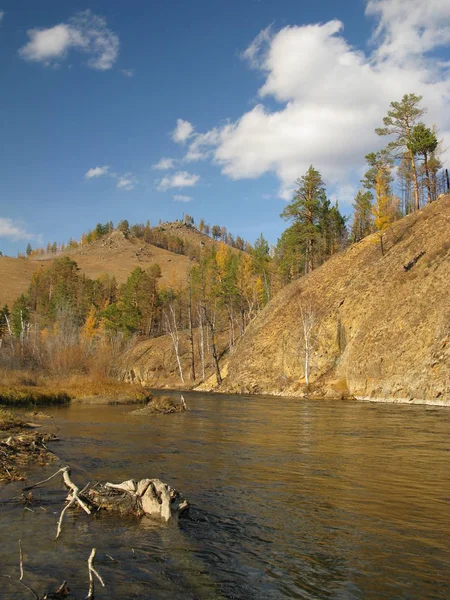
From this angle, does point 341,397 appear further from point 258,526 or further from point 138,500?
point 138,500

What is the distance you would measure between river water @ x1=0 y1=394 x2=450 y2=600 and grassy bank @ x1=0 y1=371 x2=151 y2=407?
1727 cm

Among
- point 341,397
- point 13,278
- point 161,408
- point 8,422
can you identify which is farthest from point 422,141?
point 13,278

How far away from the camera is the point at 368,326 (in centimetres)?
4369

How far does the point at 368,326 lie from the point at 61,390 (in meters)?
27.5

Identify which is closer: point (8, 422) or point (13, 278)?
point (8, 422)

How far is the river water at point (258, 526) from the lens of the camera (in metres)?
6.18

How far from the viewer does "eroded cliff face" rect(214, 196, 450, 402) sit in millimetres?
36500

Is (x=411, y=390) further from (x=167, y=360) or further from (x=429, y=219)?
(x=167, y=360)

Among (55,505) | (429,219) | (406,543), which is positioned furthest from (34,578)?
(429,219)

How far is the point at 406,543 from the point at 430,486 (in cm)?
408

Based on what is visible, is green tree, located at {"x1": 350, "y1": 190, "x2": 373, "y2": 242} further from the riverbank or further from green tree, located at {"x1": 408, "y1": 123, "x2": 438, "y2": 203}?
the riverbank

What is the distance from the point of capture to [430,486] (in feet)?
36.7

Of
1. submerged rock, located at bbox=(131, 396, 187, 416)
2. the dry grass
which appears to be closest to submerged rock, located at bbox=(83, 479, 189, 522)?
the dry grass

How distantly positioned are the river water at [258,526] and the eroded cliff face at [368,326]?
20.4m
